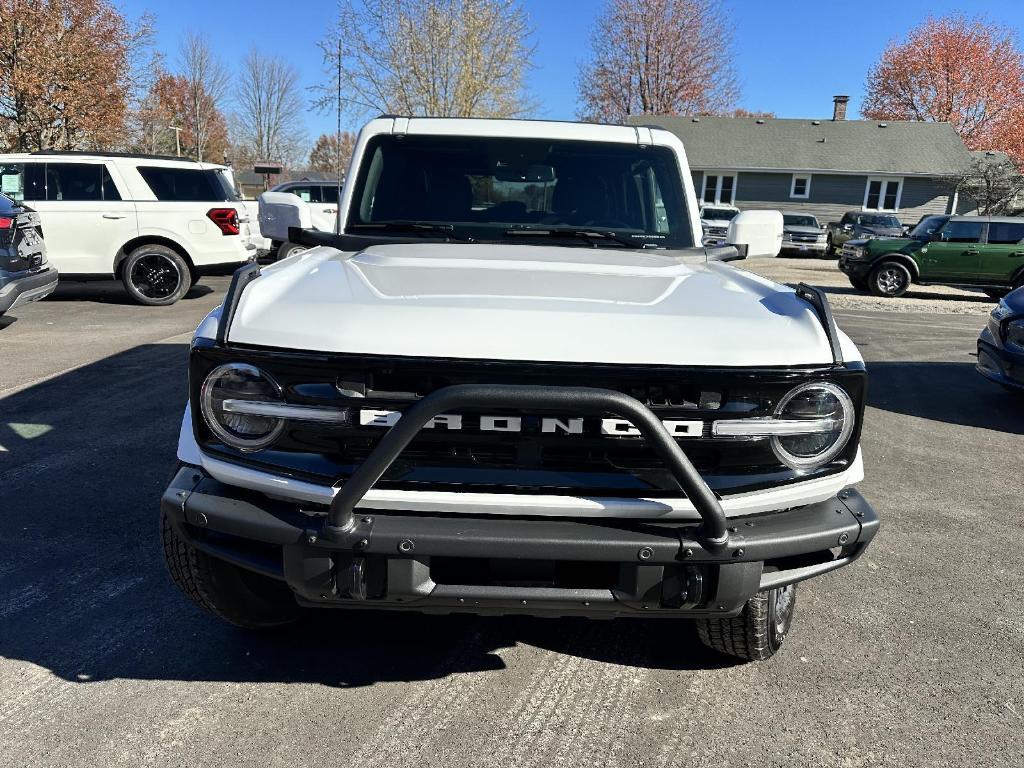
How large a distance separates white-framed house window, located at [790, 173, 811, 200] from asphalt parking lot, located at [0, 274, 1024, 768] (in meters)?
34.8

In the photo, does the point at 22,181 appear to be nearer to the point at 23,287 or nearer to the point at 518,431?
the point at 23,287

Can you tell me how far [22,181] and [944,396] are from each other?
11217 millimetres

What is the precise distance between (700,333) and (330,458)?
42.2 inches

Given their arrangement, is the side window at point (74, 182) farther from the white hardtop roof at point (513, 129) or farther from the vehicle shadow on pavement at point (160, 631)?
the white hardtop roof at point (513, 129)

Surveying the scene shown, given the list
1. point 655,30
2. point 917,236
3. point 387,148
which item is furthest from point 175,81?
point 387,148

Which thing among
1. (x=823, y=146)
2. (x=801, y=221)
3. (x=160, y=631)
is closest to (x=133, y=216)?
(x=160, y=631)

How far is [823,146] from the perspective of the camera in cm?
3634

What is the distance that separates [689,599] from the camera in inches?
81.5

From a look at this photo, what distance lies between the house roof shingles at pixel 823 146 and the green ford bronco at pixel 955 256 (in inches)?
779

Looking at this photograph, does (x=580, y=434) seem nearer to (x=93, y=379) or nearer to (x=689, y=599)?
(x=689, y=599)

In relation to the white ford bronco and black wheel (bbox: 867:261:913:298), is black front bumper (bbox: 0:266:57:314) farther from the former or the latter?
black wheel (bbox: 867:261:913:298)

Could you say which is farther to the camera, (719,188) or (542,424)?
(719,188)

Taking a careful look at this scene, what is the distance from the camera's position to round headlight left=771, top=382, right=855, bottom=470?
214cm

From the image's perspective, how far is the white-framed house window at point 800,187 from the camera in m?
35.8
